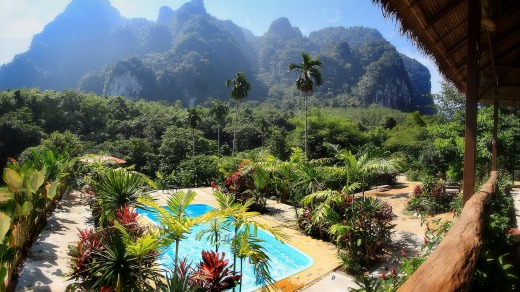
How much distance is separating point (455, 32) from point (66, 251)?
693cm

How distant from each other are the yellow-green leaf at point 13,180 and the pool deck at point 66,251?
116 cm

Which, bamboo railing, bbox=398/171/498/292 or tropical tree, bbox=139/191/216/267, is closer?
bamboo railing, bbox=398/171/498/292

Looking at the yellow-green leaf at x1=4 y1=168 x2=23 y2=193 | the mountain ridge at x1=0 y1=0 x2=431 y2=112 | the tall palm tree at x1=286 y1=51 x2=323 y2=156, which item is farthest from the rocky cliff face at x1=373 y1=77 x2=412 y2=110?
the yellow-green leaf at x1=4 y1=168 x2=23 y2=193

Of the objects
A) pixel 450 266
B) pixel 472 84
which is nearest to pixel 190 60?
pixel 472 84

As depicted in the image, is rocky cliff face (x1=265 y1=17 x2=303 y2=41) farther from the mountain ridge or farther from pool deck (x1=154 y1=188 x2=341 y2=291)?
pool deck (x1=154 y1=188 x2=341 y2=291)

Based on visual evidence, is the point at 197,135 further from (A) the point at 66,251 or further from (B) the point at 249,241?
(B) the point at 249,241

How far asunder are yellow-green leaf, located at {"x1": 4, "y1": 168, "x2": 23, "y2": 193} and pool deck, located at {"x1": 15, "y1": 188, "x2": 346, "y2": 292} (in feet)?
3.81

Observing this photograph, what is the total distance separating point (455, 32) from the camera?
3924 millimetres

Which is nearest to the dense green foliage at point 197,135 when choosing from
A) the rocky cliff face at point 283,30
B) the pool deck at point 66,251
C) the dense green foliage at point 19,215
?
the pool deck at point 66,251

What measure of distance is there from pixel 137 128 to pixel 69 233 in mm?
31031

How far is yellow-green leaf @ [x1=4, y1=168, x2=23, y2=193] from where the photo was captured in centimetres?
524

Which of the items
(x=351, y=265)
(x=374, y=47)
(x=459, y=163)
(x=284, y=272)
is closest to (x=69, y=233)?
(x=284, y=272)

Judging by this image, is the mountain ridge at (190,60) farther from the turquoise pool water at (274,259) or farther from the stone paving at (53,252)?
the stone paving at (53,252)

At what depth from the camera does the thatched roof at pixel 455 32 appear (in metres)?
3.32
